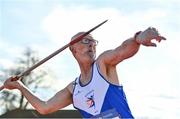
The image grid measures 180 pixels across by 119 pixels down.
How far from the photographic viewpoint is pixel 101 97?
5762 millimetres

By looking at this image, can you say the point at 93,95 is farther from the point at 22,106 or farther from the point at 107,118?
the point at 22,106

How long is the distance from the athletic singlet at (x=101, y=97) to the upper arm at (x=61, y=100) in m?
0.48

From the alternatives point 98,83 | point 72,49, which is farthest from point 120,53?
point 72,49

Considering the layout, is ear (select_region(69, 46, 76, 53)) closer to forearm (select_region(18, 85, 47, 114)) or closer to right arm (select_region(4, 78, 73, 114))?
right arm (select_region(4, 78, 73, 114))

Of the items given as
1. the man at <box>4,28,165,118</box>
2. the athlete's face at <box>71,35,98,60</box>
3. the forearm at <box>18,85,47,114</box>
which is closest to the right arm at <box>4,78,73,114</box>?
the forearm at <box>18,85,47,114</box>

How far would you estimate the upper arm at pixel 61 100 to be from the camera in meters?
6.46

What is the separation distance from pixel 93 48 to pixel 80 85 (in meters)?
0.42

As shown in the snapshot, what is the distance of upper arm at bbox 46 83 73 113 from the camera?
255 inches

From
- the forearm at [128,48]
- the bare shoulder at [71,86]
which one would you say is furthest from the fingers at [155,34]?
the bare shoulder at [71,86]

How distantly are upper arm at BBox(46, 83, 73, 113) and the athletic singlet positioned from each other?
0.48m

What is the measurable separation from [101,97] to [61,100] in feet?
2.84

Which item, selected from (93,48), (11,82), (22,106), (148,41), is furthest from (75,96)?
(22,106)

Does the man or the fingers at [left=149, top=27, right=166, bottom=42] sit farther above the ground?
the fingers at [left=149, top=27, right=166, bottom=42]

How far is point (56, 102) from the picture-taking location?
21.5 ft
